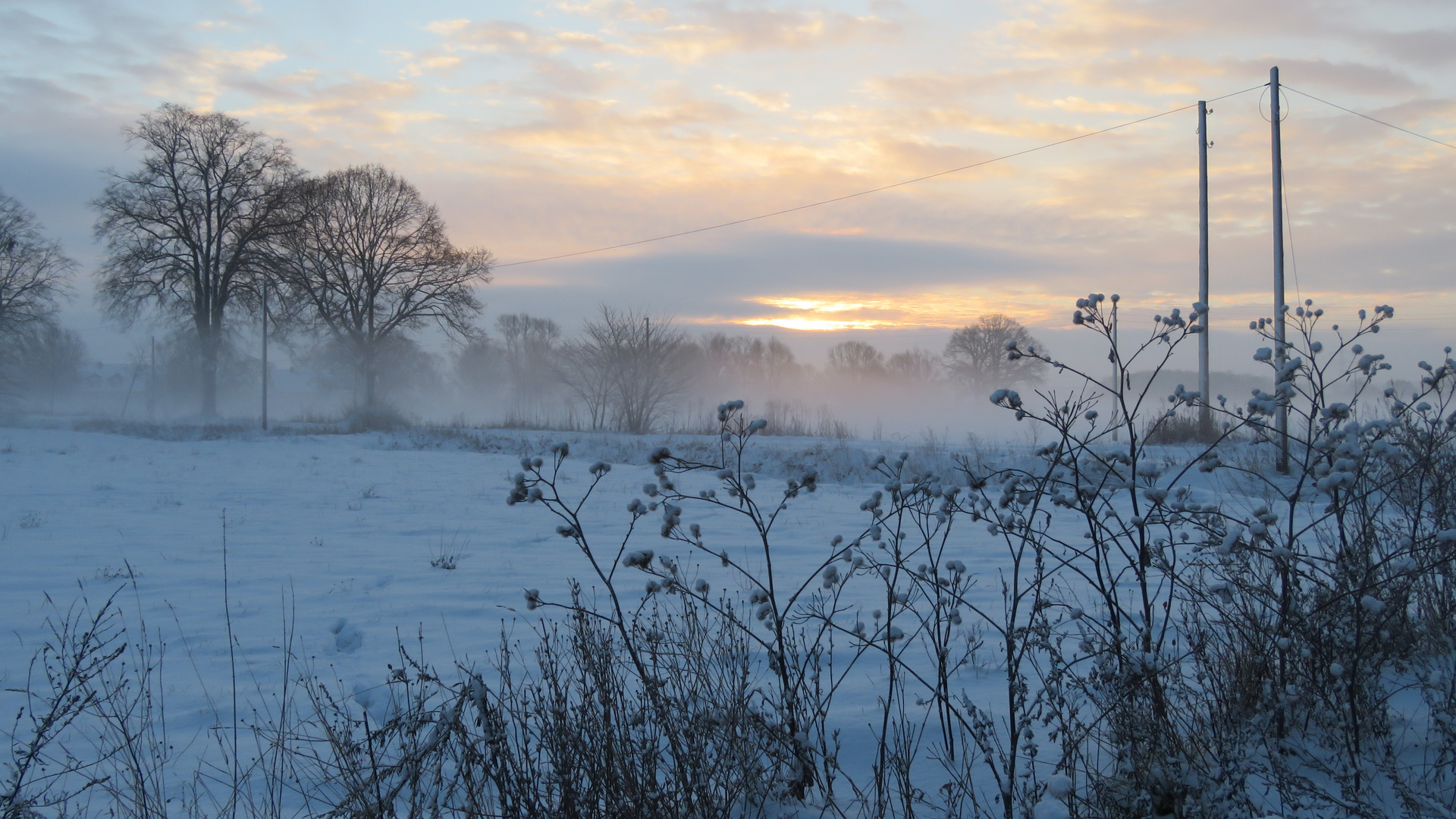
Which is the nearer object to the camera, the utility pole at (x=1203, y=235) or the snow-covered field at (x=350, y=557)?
the snow-covered field at (x=350, y=557)

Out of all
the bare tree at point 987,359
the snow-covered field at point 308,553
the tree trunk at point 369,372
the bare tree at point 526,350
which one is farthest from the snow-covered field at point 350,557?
the bare tree at point 526,350

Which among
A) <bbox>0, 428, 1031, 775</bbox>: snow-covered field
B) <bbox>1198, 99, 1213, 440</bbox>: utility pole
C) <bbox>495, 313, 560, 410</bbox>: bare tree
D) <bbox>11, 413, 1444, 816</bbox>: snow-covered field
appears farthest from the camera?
<bbox>495, 313, 560, 410</bbox>: bare tree

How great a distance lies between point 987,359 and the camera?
53.3m

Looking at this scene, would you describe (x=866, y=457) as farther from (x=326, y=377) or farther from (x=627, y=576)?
(x=326, y=377)

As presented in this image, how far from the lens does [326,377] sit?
69.3 metres

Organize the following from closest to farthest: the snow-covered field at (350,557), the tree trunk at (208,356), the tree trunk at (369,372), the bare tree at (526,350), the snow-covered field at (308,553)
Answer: the snow-covered field at (350,557)
the snow-covered field at (308,553)
the tree trunk at (208,356)
the tree trunk at (369,372)
the bare tree at (526,350)

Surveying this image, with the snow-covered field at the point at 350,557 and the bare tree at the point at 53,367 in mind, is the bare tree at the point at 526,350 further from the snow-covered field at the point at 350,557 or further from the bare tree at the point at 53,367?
the snow-covered field at the point at 350,557

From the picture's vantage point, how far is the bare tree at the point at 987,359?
49.8 meters

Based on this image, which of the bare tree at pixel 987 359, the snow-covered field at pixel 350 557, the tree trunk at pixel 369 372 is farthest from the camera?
the bare tree at pixel 987 359

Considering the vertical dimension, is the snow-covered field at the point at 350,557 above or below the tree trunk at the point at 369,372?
below

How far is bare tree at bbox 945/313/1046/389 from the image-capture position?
164 ft

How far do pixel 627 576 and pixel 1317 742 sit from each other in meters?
4.39

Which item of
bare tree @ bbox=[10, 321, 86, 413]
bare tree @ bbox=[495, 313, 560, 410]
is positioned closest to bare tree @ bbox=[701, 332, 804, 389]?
bare tree @ bbox=[495, 313, 560, 410]

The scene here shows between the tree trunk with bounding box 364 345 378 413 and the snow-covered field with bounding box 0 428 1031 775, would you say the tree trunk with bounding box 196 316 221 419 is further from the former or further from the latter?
the snow-covered field with bounding box 0 428 1031 775
